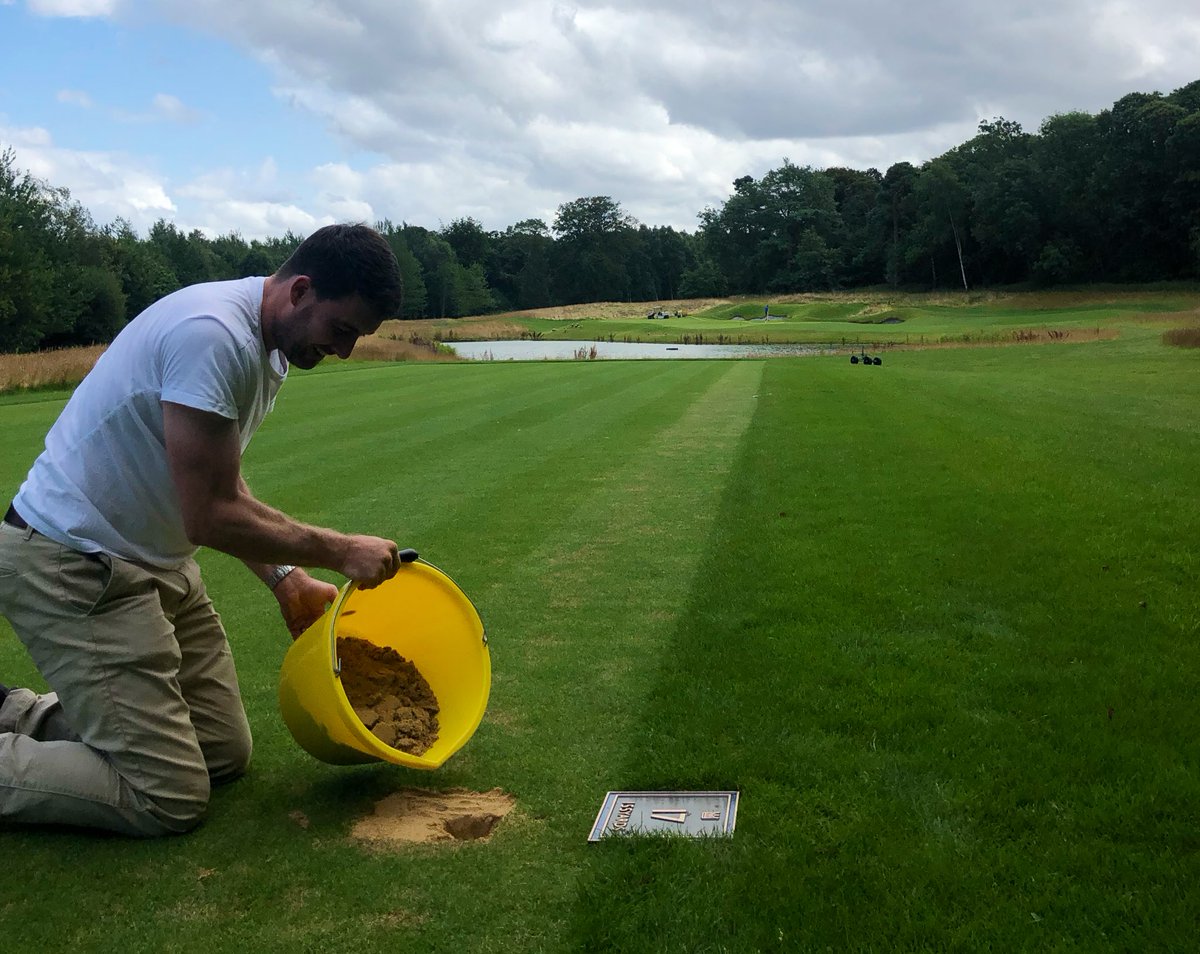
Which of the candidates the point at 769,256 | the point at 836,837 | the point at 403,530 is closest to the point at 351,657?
the point at 836,837

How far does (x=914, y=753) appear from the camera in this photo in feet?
12.1

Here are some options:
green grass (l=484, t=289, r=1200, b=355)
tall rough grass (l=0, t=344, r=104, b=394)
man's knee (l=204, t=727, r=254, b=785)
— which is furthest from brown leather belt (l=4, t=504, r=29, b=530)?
green grass (l=484, t=289, r=1200, b=355)

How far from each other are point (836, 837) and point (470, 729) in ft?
4.28

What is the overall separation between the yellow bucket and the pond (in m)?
39.5

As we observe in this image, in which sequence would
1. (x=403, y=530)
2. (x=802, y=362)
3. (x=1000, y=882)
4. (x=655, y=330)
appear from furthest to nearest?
(x=655, y=330), (x=802, y=362), (x=403, y=530), (x=1000, y=882)

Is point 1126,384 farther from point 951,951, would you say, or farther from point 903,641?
point 951,951

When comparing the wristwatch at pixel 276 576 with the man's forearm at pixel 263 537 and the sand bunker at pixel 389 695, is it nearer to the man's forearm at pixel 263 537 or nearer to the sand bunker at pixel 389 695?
the sand bunker at pixel 389 695

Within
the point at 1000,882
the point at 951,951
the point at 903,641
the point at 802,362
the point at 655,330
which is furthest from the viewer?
the point at 655,330

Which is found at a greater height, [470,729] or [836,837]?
[470,729]

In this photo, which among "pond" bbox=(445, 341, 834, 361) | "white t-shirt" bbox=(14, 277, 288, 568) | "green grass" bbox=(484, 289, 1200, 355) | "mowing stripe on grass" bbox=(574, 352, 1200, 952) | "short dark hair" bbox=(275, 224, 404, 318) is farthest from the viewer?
"green grass" bbox=(484, 289, 1200, 355)

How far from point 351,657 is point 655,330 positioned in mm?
65960

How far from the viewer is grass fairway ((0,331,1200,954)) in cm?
275

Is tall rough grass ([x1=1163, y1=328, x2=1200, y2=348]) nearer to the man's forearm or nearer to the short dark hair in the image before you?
the short dark hair

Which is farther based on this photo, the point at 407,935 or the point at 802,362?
the point at 802,362
